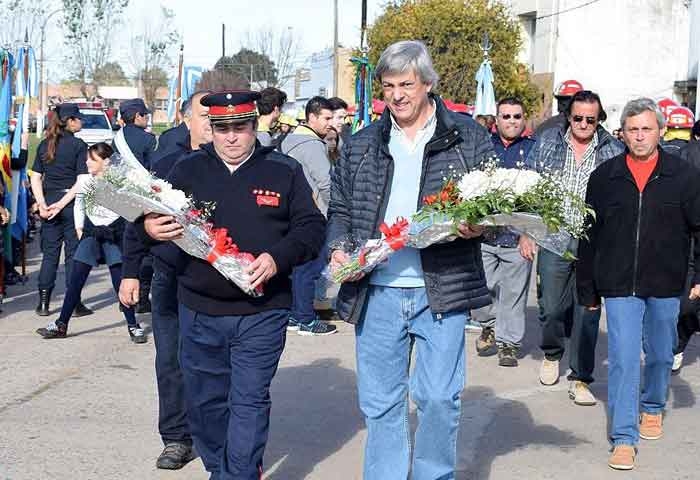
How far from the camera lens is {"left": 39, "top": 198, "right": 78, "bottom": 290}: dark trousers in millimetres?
10641

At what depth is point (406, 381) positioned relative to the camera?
480 cm

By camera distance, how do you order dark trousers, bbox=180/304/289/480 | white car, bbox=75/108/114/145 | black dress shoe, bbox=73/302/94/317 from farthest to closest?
white car, bbox=75/108/114/145
black dress shoe, bbox=73/302/94/317
dark trousers, bbox=180/304/289/480

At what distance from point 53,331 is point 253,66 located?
210ft

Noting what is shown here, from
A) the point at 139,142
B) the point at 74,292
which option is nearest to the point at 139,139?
the point at 139,142

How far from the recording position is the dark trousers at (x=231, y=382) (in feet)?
15.6

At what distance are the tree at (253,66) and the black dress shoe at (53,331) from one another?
5975 cm

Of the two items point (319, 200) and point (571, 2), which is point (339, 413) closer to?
point (319, 200)

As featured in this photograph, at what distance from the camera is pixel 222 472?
15.9ft

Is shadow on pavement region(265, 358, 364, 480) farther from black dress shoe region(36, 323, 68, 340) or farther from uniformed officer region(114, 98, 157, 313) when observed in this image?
black dress shoe region(36, 323, 68, 340)

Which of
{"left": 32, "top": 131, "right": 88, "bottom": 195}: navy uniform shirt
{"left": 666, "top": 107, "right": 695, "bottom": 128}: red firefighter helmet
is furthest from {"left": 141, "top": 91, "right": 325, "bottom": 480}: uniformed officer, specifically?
{"left": 32, "top": 131, "right": 88, "bottom": 195}: navy uniform shirt

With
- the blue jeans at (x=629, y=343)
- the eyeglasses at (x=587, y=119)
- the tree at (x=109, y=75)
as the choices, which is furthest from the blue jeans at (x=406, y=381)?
the tree at (x=109, y=75)

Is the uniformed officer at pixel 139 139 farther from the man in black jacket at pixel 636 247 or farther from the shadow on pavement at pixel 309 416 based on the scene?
the man in black jacket at pixel 636 247

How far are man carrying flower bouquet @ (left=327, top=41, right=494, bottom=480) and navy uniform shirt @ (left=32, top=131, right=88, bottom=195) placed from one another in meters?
6.75


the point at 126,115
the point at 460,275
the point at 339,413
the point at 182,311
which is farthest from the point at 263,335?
the point at 126,115
